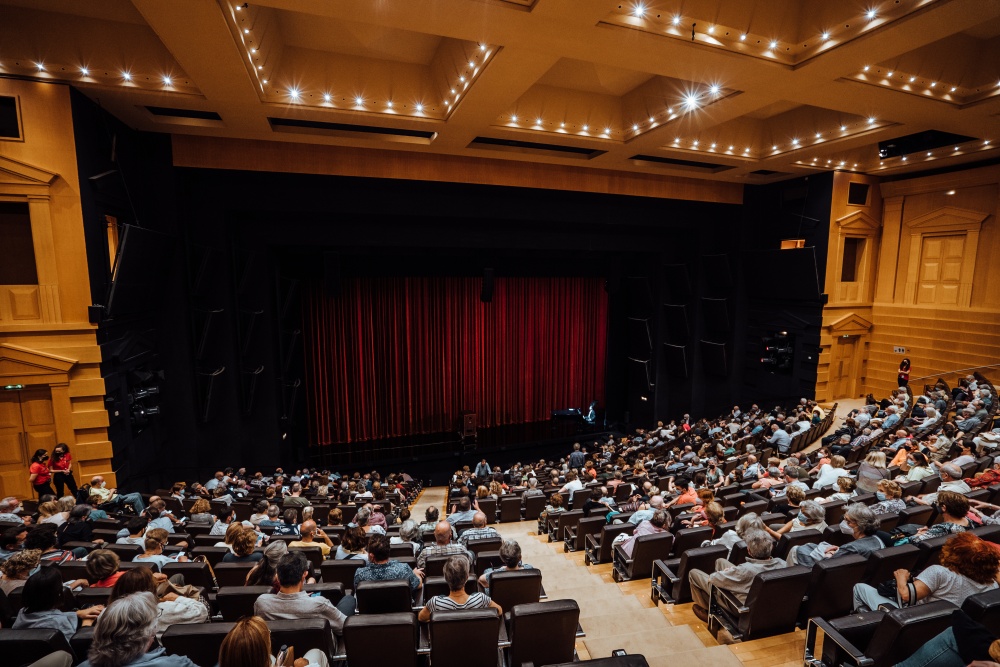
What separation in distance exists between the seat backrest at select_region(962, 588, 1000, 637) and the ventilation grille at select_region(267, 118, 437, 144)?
8697 mm

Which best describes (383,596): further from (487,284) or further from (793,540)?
(487,284)

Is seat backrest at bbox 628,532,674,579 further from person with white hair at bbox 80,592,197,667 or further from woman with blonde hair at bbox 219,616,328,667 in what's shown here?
person with white hair at bbox 80,592,197,667

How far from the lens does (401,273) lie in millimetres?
12570

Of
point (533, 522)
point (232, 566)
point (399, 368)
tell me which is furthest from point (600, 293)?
point (232, 566)

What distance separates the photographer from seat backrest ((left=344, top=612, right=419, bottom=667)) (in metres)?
2.40

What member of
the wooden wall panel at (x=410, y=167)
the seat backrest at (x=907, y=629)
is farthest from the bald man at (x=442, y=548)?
the wooden wall panel at (x=410, y=167)

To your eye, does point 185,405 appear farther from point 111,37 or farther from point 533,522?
point 533,522

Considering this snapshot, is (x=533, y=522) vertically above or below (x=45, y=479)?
below

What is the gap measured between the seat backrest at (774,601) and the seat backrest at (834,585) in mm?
58

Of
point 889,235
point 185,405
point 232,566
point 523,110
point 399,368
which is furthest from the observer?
point 399,368

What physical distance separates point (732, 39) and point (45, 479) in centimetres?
1017

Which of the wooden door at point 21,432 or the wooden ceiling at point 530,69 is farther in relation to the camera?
the wooden door at point 21,432

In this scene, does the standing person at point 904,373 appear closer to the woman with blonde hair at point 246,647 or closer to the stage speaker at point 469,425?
the stage speaker at point 469,425

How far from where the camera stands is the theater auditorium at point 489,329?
2875 mm
